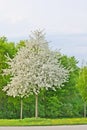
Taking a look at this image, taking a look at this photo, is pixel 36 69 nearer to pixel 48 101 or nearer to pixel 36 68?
pixel 36 68

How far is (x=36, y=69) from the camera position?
1310 inches

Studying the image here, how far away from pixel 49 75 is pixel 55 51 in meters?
2.29

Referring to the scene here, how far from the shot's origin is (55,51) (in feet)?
113

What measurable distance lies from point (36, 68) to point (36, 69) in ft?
0.31

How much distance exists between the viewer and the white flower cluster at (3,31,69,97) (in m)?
33.2

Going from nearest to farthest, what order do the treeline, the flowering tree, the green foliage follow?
the flowering tree
the green foliage
the treeline

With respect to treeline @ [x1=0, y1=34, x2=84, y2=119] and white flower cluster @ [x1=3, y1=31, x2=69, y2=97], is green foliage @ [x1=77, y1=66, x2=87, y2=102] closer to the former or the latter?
treeline @ [x1=0, y1=34, x2=84, y2=119]

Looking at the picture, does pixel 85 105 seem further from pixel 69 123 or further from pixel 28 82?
pixel 69 123

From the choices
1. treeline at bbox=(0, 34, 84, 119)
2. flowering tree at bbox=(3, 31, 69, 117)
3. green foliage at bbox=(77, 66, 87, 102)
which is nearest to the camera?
flowering tree at bbox=(3, 31, 69, 117)

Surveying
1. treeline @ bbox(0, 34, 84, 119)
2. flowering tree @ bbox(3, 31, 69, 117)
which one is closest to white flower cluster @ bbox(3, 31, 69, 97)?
flowering tree @ bbox(3, 31, 69, 117)

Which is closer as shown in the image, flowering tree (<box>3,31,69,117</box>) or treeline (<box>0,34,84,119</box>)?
flowering tree (<box>3,31,69,117</box>)

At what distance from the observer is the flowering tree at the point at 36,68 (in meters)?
33.2

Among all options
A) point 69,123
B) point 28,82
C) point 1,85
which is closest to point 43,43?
point 28,82

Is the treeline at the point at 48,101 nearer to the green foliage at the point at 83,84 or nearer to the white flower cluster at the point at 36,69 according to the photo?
the green foliage at the point at 83,84
